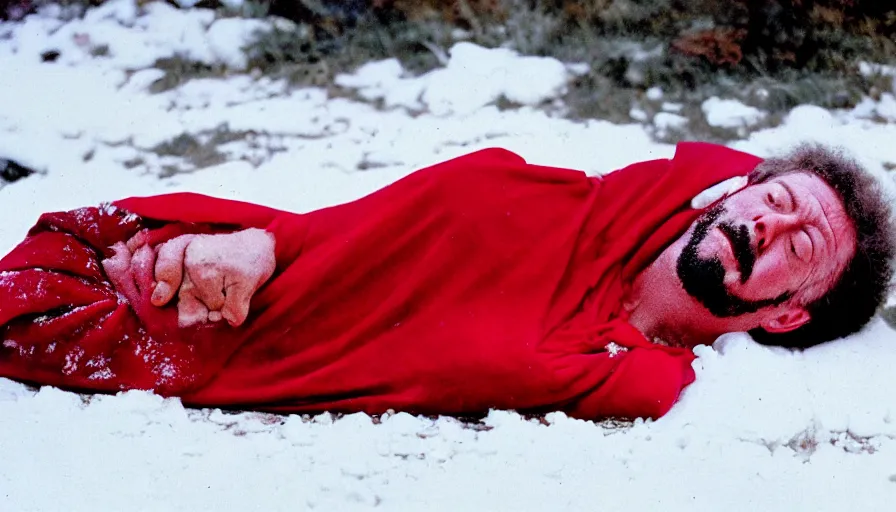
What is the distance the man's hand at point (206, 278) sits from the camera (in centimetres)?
121

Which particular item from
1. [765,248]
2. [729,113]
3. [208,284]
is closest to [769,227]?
[765,248]

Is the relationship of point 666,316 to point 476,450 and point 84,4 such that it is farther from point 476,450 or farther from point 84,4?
point 84,4

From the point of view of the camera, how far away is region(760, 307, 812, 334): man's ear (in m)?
1.40

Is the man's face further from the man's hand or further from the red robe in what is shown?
the man's hand

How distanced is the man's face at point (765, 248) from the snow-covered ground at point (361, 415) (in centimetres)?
12

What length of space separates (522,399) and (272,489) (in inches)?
15.1

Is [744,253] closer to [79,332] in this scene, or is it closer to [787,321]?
[787,321]

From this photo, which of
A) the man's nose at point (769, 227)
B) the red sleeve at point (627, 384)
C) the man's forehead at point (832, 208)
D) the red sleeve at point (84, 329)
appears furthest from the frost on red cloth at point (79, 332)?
the man's forehead at point (832, 208)

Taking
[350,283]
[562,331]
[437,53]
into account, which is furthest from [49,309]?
[437,53]

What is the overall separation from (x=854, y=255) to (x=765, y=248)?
168 millimetres

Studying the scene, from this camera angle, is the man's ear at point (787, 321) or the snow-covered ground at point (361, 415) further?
the man's ear at point (787, 321)

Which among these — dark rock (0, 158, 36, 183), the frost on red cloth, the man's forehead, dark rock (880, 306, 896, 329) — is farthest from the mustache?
dark rock (0, 158, 36, 183)

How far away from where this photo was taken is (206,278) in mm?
1209

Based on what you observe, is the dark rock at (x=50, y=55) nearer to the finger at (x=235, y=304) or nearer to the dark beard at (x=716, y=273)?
the finger at (x=235, y=304)
